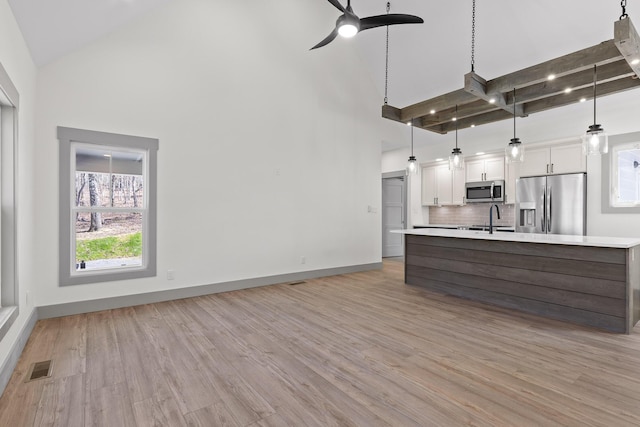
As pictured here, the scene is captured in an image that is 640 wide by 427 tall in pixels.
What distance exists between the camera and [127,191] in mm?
4008

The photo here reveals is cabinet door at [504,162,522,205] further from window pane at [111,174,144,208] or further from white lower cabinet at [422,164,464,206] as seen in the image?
window pane at [111,174,144,208]

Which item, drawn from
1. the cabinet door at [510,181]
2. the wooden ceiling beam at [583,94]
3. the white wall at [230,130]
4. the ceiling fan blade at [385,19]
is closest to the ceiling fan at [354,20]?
the ceiling fan blade at [385,19]

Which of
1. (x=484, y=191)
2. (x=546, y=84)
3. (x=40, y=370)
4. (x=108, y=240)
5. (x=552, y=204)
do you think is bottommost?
(x=40, y=370)

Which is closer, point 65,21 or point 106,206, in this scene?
point 65,21

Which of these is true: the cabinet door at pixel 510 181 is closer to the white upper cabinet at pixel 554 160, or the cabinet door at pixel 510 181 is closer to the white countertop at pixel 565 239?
the white upper cabinet at pixel 554 160

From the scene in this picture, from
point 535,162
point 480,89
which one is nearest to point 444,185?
point 535,162

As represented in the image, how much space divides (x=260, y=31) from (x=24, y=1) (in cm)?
313

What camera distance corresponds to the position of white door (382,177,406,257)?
26.7 ft

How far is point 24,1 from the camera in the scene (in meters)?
2.35

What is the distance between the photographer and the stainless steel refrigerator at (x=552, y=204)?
17.2 feet

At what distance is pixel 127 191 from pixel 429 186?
6.29 m

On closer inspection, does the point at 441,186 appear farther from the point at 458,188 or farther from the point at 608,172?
the point at 608,172

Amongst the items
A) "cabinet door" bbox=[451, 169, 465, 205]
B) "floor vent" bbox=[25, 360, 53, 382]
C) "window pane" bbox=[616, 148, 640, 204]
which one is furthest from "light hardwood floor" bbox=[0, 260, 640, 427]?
"cabinet door" bbox=[451, 169, 465, 205]

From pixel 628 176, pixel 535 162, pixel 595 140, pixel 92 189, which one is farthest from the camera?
pixel 535 162
